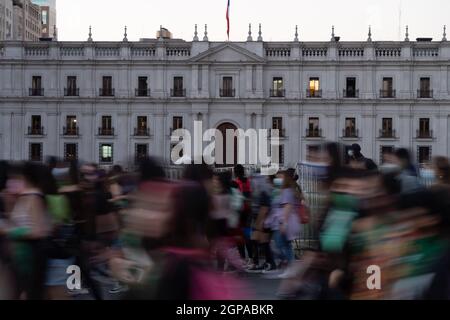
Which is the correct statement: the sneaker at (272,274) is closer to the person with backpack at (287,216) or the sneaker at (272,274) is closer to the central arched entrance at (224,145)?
the person with backpack at (287,216)

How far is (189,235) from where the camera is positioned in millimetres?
5535

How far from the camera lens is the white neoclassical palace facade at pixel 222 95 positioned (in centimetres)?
4962

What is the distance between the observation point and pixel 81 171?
11500 millimetres

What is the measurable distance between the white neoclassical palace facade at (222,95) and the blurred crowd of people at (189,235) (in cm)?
3941

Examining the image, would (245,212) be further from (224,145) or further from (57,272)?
(224,145)

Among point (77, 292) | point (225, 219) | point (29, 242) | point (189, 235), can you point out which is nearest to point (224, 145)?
point (225, 219)

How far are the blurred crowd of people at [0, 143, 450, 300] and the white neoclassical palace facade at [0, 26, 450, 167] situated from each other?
3941cm

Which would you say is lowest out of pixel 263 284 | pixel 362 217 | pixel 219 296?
pixel 263 284

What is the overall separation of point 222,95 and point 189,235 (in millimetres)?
44623

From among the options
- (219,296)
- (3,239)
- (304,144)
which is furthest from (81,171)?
(304,144)

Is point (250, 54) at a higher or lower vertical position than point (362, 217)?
higher
